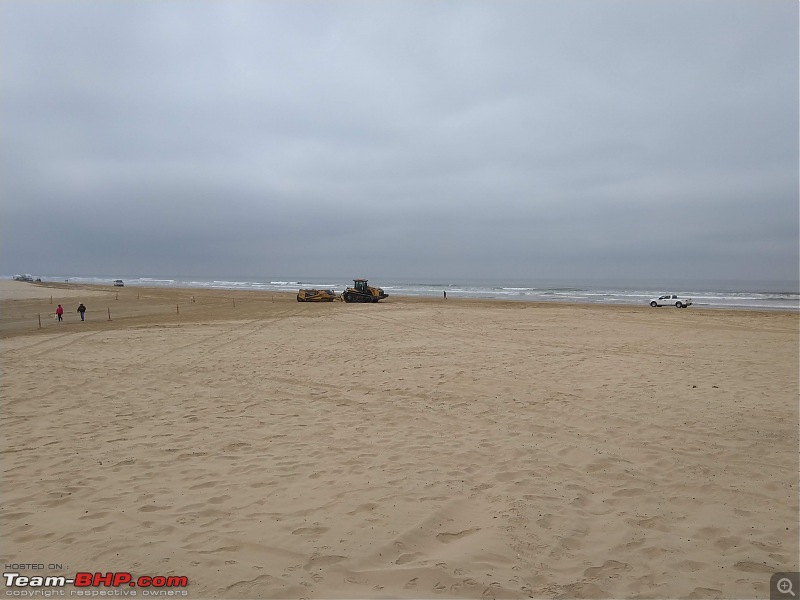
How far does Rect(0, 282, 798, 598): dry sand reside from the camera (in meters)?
3.31

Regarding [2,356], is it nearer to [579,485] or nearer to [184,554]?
[184,554]

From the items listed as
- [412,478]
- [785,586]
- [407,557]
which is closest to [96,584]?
[407,557]

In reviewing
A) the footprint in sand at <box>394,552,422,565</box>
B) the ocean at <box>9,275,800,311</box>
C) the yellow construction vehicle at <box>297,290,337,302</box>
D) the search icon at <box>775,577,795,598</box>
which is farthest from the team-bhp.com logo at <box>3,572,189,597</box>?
the ocean at <box>9,275,800,311</box>

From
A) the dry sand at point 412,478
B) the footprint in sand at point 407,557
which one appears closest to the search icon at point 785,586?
the dry sand at point 412,478

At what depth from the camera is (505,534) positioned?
12.1 ft

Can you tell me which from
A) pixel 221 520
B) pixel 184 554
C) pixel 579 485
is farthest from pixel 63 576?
pixel 579 485

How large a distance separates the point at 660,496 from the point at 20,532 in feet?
19.5

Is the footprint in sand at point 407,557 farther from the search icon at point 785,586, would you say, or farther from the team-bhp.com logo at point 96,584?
the search icon at point 785,586

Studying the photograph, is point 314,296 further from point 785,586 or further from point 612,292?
point 612,292

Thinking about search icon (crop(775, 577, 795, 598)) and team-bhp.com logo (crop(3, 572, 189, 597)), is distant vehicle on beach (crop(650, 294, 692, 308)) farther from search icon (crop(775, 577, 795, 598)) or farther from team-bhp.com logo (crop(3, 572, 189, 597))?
team-bhp.com logo (crop(3, 572, 189, 597))

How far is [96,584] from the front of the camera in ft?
10.5
